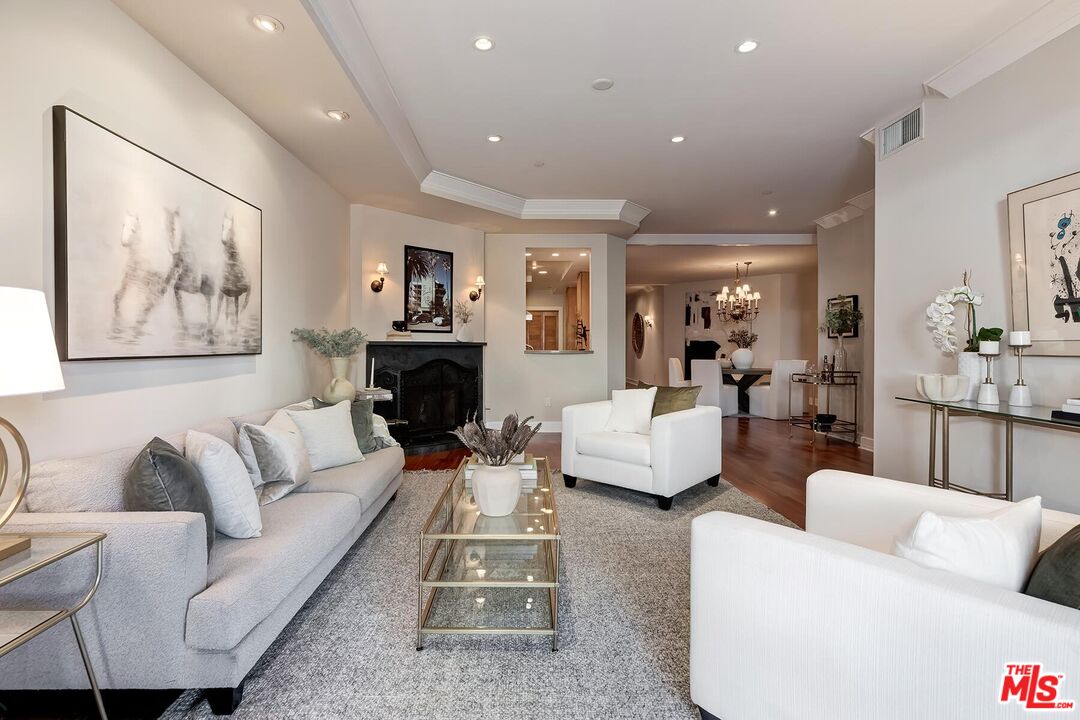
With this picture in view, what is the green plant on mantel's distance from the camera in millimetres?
3816

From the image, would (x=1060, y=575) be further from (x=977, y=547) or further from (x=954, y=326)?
(x=954, y=326)

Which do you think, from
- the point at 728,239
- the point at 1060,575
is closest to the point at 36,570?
the point at 1060,575

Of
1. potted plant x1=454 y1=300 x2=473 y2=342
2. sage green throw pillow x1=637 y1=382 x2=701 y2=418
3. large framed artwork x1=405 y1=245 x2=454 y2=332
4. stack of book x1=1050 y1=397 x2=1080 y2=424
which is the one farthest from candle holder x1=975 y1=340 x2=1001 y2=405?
large framed artwork x1=405 y1=245 x2=454 y2=332

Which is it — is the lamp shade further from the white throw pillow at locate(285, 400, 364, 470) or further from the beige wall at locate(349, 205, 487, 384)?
the beige wall at locate(349, 205, 487, 384)

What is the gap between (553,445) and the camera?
5691 mm

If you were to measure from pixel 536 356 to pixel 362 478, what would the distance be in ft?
12.8

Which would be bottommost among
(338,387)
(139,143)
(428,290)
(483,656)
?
(483,656)

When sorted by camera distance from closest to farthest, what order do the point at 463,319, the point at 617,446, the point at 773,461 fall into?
the point at 617,446 < the point at 773,461 < the point at 463,319

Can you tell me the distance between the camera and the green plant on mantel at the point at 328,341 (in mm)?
3816

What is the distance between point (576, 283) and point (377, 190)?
5.38 m

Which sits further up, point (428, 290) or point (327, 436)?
point (428, 290)

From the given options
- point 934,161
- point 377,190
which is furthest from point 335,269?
point 934,161

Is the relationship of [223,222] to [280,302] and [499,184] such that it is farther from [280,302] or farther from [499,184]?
[499,184]

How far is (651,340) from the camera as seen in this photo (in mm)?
12680
